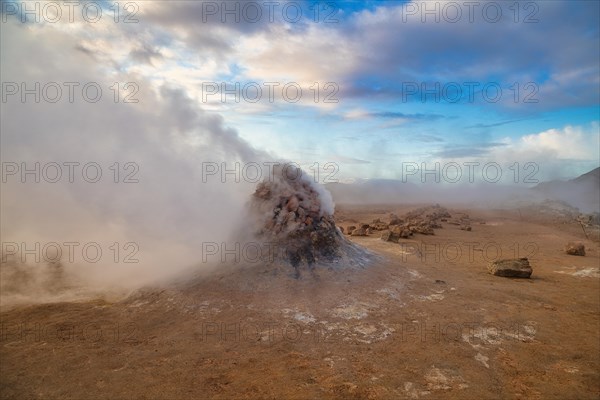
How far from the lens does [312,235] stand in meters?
8.20

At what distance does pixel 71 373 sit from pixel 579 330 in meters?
7.81

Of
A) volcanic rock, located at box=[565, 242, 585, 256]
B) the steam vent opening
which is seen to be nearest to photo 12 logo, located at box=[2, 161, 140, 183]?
the steam vent opening

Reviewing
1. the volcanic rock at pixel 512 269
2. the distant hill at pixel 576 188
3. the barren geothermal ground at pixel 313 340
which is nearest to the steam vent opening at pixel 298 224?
the barren geothermal ground at pixel 313 340

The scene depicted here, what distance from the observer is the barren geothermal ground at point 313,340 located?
4234mm

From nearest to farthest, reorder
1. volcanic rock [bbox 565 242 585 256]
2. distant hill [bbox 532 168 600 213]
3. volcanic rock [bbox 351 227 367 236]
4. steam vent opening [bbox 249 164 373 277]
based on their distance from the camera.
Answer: steam vent opening [bbox 249 164 373 277], volcanic rock [bbox 565 242 585 256], volcanic rock [bbox 351 227 367 236], distant hill [bbox 532 168 600 213]

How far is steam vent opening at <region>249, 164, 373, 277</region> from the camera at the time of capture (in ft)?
26.0

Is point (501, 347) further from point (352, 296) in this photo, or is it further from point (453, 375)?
point (352, 296)

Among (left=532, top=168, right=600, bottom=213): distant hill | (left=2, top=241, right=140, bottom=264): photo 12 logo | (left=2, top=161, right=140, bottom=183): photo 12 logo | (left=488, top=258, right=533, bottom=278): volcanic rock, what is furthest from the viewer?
(left=532, top=168, right=600, bottom=213): distant hill

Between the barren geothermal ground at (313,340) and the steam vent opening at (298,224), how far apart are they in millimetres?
384

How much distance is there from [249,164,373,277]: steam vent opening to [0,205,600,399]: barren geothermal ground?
38 cm

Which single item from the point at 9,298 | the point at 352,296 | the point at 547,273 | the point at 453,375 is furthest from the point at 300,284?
the point at 547,273

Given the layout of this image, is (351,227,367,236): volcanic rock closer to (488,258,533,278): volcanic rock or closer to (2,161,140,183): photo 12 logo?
(488,258,533,278): volcanic rock

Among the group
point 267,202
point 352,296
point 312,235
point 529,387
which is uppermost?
point 267,202

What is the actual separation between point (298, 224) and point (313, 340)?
10.7ft
